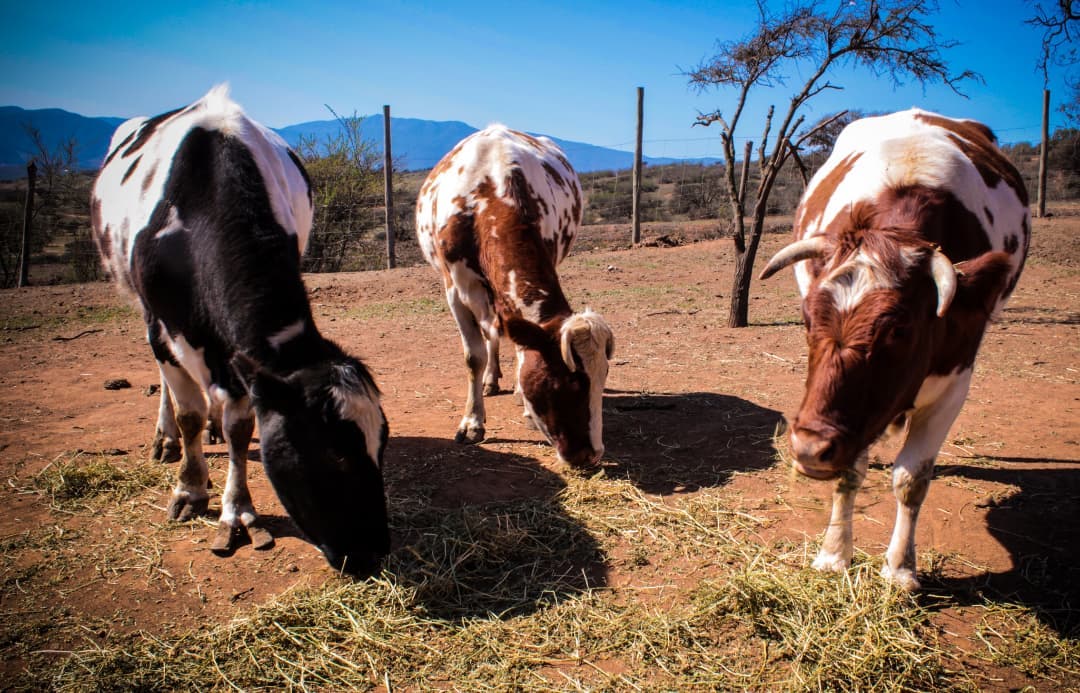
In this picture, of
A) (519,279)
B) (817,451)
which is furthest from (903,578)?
(519,279)

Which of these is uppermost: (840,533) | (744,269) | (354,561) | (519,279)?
(744,269)

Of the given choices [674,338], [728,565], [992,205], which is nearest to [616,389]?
[674,338]

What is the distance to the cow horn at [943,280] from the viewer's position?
234cm

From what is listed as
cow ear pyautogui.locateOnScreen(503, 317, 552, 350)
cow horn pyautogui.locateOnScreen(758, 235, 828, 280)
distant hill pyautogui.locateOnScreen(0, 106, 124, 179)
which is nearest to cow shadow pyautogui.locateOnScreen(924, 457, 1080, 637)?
cow horn pyautogui.locateOnScreen(758, 235, 828, 280)

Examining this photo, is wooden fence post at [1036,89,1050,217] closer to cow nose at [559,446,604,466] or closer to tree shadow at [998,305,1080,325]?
tree shadow at [998,305,1080,325]

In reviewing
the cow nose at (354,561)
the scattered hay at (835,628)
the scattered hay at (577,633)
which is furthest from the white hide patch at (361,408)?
the scattered hay at (835,628)

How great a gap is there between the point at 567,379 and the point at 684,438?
4.59 feet

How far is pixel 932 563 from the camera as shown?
3162mm

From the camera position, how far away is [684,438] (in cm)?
504

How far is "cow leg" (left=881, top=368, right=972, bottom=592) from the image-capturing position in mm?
2959

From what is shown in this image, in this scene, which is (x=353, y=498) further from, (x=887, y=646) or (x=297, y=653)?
(x=887, y=646)

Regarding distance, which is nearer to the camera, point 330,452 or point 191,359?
point 330,452

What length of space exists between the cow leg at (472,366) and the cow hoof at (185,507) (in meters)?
1.89

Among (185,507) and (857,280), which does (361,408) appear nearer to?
(185,507)
